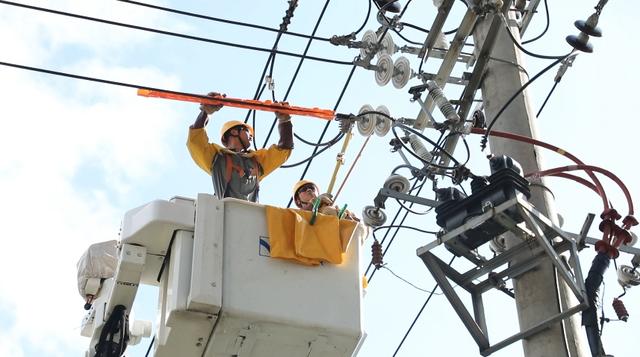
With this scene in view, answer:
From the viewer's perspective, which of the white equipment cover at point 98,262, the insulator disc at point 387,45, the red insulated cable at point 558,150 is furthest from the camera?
the insulator disc at point 387,45

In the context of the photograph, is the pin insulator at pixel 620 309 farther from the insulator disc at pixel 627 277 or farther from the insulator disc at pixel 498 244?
the insulator disc at pixel 498 244

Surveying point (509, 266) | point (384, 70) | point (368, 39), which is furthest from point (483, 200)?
point (368, 39)

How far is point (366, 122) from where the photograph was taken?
28.7ft

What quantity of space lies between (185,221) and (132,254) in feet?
1.23

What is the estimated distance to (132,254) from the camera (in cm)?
682

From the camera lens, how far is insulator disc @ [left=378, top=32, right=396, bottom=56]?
352 inches

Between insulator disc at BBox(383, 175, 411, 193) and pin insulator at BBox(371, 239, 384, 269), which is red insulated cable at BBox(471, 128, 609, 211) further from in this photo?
pin insulator at BBox(371, 239, 384, 269)

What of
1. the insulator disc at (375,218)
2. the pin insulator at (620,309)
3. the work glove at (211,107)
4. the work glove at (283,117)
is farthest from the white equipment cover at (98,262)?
the pin insulator at (620,309)

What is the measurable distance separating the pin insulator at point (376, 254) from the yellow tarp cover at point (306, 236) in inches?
48.5

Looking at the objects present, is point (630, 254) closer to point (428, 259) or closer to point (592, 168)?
point (592, 168)

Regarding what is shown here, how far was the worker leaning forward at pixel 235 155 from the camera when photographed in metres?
7.75

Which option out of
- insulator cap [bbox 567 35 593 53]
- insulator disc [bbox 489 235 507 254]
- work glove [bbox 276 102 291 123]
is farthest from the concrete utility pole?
work glove [bbox 276 102 291 123]

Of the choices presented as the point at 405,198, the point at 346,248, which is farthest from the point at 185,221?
the point at 405,198

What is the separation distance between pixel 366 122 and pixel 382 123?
15 cm
